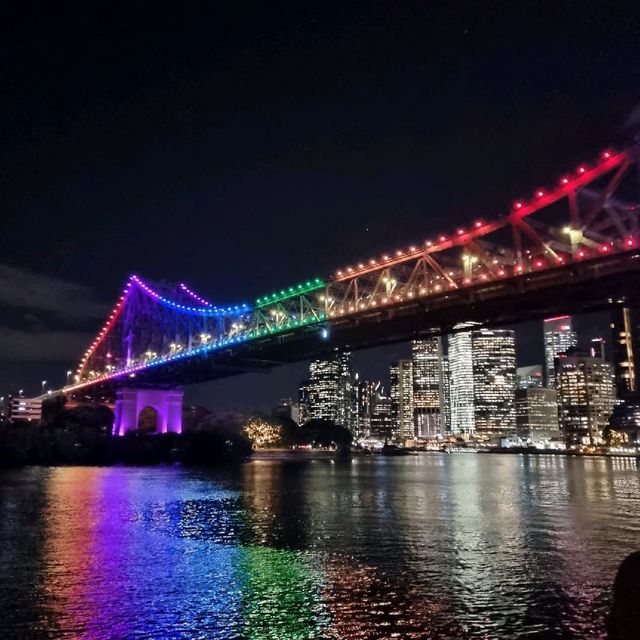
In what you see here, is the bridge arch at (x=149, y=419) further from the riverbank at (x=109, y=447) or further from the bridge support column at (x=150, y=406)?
the riverbank at (x=109, y=447)

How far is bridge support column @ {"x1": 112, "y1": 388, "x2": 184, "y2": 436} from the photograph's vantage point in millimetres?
95188

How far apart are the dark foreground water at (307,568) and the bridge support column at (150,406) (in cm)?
6238

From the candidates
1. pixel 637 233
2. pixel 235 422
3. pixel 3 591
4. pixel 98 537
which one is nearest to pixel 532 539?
pixel 98 537

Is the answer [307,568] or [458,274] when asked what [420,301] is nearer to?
[458,274]

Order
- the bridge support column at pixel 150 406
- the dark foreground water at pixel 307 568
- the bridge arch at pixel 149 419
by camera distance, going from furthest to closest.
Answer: the bridge arch at pixel 149 419, the bridge support column at pixel 150 406, the dark foreground water at pixel 307 568

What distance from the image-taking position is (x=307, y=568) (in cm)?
1728

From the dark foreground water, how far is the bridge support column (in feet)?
205

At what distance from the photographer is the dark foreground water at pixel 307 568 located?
40.6ft

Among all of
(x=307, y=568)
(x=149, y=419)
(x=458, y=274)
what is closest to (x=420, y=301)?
(x=458, y=274)

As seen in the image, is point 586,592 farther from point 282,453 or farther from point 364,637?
point 282,453

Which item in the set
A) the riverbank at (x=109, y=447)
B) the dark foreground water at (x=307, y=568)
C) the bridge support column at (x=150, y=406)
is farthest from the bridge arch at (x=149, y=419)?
the dark foreground water at (x=307, y=568)

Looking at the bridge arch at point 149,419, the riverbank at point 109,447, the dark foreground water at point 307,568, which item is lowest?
the dark foreground water at point 307,568

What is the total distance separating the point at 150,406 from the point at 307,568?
85352mm

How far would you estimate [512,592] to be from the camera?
14.7 meters
